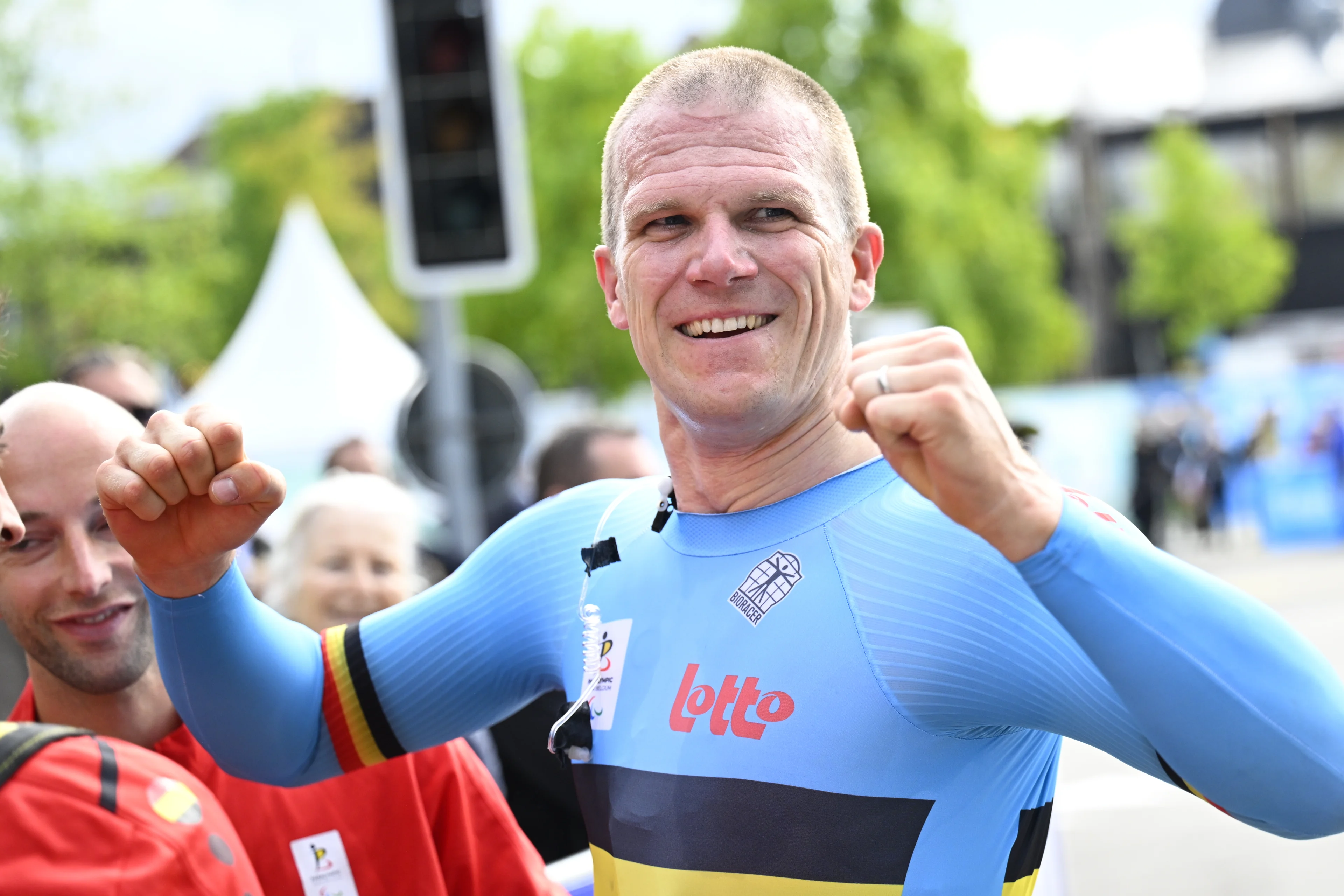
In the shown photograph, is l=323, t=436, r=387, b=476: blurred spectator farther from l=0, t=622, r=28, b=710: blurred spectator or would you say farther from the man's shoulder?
the man's shoulder

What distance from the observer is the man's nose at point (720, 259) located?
1.88m

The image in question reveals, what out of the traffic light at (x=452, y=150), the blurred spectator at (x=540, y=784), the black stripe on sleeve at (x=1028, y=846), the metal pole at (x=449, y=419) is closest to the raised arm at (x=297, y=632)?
the black stripe on sleeve at (x=1028, y=846)

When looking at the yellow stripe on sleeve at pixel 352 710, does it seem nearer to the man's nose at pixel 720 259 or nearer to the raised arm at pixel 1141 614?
the man's nose at pixel 720 259

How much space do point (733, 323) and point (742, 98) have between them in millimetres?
336

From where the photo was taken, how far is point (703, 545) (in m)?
2.00

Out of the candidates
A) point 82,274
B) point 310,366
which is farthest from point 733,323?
point 82,274

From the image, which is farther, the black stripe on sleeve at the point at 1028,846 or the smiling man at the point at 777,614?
the black stripe on sleeve at the point at 1028,846

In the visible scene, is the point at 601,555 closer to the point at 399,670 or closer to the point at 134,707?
the point at 399,670

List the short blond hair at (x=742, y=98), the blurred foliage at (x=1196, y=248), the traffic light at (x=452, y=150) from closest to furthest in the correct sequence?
the short blond hair at (x=742, y=98), the traffic light at (x=452, y=150), the blurred foliage at (x=1196, y=248)

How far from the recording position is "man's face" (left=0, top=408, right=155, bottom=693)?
225 centimetres

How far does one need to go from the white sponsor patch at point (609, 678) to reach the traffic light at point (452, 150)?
4526 mm

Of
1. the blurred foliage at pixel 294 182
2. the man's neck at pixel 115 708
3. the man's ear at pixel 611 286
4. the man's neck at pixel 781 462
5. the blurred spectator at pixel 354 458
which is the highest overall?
the blurred foliage at pixel 294 182

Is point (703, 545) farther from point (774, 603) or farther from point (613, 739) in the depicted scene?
point (613, 739)

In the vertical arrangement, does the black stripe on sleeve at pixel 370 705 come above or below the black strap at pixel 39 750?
below
